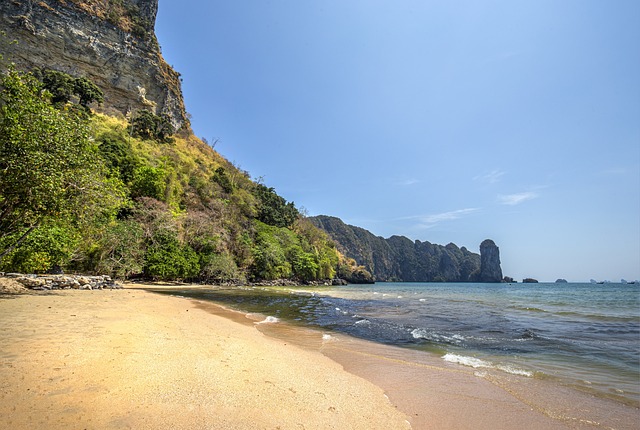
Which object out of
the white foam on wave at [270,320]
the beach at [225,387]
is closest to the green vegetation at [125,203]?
the beach at [225,387]

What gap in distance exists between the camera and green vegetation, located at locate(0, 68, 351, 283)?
10555 mm

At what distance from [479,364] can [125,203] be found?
15.3m

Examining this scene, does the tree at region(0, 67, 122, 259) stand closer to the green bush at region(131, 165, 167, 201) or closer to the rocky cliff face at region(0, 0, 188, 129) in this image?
the green bush at region(131, 165, 167, 201)

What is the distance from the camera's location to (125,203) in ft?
45.2

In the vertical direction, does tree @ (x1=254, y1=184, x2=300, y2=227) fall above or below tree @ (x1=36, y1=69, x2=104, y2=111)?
below

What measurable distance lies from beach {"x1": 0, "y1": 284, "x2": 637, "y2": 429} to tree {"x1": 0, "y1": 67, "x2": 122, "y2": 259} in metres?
5.13

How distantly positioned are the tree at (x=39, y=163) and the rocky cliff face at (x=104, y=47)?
48733 millimetres

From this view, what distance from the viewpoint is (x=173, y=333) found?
24.2 ft

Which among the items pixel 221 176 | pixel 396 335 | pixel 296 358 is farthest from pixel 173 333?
pixel 221 176

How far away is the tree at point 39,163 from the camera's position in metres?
10.0

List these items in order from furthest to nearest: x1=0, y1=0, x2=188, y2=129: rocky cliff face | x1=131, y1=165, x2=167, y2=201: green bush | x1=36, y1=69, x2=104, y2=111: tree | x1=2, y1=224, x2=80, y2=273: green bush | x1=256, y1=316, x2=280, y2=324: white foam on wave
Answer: x1=0, y1=0, x2=188, y2=129: rocky cliff face < x1=36, y1=69, x2=104, y2=111: tree < x1=131, y1=165, x2=167, y2=201: green bush < x1=2, y1=224, x2=80, y2=273: green bush < x1=256, y1=316, x2=280, y2=324: white foam on wave

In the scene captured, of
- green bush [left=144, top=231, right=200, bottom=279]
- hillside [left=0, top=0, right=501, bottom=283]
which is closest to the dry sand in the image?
hillside [left=0, top=0, right=501, bottom=283]

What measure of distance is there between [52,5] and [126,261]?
51.8m

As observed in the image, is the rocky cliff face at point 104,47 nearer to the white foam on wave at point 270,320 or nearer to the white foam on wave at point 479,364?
the white foam on wave at point 270,320
